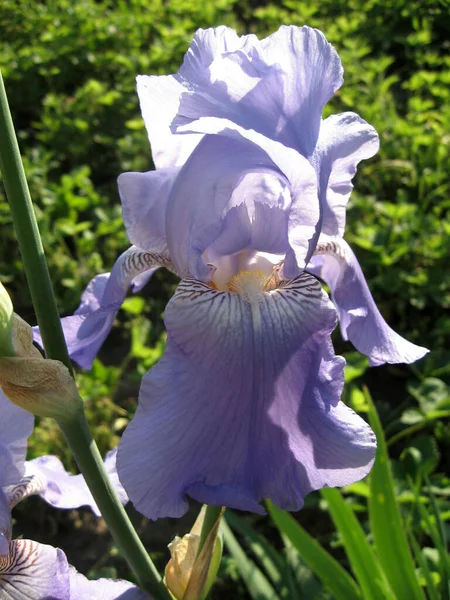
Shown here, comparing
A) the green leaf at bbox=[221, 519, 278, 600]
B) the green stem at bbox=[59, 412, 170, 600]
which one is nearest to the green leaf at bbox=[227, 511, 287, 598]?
the green leaf at bbox=[221, 519, 278, 600]

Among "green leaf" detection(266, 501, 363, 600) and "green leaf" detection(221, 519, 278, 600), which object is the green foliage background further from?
"green leaf" detection(266, 501, 363, 600)

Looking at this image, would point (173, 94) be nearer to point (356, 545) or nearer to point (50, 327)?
point (50, 327)

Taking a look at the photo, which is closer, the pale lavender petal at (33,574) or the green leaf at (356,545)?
the pale lavender petal at (33,574)

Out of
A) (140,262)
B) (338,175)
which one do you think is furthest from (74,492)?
(338,175)

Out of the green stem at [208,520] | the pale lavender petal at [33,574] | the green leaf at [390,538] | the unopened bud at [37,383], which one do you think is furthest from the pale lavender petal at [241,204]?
the green leaf at [390,538]

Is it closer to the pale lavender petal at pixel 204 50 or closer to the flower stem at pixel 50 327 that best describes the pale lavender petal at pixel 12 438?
the flower stem at pixel 50 327

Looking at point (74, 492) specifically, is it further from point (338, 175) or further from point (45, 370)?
point (338, 175)
